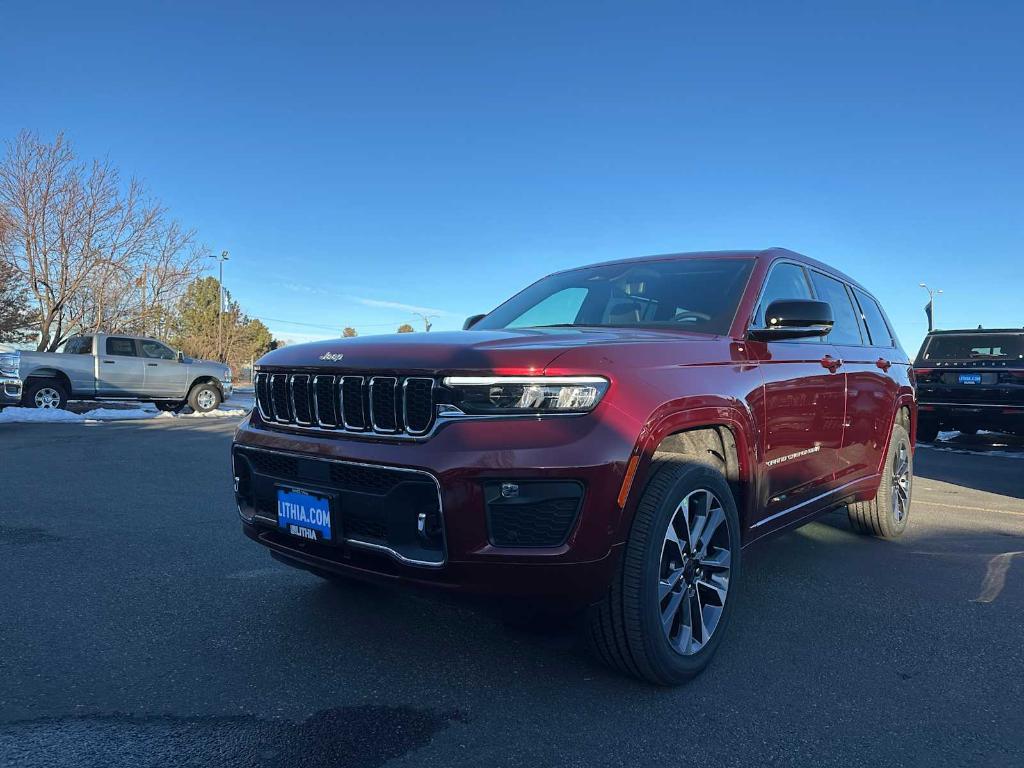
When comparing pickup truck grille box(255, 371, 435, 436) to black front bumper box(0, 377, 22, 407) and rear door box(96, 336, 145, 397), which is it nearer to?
black front bumper box(0, 377, 22, 407)

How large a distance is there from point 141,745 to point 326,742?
55 centimetres

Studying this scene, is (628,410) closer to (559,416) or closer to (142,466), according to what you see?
(559,416)

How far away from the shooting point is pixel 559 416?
2.39m

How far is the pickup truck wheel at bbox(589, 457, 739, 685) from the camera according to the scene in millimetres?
2525

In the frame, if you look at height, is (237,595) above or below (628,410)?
below

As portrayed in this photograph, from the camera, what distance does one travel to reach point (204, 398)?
16.7 m

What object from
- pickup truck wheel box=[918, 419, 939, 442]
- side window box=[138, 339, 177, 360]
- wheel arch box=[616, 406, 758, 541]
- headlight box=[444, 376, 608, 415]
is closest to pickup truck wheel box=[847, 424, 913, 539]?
wheel arch box=[616, 406, 758, 541]

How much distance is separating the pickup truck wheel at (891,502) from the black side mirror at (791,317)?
218 cm

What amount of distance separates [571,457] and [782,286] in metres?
2.16

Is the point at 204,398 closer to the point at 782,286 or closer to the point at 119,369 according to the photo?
the point at 119,369

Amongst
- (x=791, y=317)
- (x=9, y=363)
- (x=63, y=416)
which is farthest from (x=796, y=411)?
(x=9, y=363)

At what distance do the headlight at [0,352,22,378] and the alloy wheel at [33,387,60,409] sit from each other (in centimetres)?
81

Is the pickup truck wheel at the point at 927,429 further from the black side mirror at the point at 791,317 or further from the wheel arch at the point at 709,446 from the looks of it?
the wheel arch at the point at 709,446

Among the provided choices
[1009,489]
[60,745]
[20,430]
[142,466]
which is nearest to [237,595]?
[60,745]
